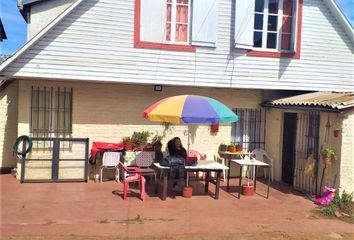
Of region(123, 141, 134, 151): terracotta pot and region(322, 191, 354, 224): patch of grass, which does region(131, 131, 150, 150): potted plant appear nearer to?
region(123, 141, 134, 151): terracotta pot

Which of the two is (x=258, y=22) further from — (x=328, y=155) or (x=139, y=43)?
(x=328, y=155)

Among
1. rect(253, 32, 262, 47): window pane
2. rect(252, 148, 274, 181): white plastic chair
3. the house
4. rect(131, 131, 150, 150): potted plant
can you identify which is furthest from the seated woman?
rect(253, 32, 262, 47): window pane

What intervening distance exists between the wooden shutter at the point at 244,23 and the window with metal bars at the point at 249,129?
230cm

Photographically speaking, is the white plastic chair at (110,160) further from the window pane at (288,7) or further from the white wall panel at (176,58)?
the window pane at (288,7)

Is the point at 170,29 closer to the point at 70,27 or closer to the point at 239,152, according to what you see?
the point at 70,27

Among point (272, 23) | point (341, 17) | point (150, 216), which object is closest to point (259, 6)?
point (272, 23)

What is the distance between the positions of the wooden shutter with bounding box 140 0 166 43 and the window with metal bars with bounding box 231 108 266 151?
361 centimetres

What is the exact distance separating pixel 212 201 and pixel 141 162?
2.50 meters

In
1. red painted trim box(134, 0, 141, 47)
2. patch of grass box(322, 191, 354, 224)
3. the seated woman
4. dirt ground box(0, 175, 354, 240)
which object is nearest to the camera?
dirt ground box(0, 175, 354, 240)

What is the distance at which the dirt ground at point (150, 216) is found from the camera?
23.4ft

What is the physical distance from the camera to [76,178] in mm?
11219

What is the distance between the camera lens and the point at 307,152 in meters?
10.9

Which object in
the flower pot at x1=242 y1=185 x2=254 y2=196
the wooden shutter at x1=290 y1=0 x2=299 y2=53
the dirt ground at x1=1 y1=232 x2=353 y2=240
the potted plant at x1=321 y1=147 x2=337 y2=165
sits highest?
the wooden shutter at x1=290 y1=0 x2=299 y2=53

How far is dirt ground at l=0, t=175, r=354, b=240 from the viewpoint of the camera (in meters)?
7.12
